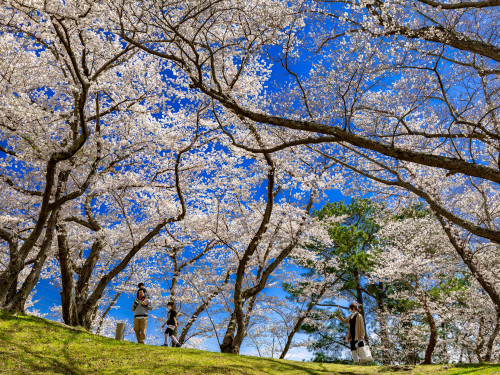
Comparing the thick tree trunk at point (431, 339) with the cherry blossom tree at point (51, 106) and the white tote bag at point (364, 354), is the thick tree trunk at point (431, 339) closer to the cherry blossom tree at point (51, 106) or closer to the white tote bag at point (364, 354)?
the white tote bag at point (364, 354)

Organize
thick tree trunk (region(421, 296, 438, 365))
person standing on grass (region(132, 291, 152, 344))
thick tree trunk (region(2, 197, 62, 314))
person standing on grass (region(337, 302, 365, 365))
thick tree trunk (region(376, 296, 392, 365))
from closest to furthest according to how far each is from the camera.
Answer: thick tree trunk (region(2, 197, 62, 314)), person standing on grass (region(337, 302, 365, 365)), person standing on grass (region(132, 291, 152, 344)), thick tree trunk (region(421, 296, 438, 365)), thick tree trunk (region(376, 296, 392, 365))

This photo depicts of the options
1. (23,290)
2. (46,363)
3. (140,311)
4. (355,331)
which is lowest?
(46,363)

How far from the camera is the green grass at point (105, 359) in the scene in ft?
18.3

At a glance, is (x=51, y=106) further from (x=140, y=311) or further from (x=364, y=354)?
(x=364, y=354)

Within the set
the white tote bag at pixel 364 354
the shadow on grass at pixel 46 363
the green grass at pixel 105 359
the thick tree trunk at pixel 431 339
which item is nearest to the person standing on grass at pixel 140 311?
the green grass at pixel 105 359

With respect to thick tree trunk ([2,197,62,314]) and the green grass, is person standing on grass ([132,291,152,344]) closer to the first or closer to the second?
the green grass

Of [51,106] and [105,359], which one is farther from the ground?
[51,106]

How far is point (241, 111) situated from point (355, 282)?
42.2ft

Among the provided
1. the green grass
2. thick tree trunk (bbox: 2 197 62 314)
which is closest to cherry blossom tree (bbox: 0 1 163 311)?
thick tree trunk (bbox: 2 197 62 314)

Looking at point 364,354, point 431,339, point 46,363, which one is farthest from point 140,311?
point 431,339

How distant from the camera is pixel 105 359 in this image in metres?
6.28

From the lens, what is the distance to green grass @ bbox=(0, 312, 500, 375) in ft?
18.3

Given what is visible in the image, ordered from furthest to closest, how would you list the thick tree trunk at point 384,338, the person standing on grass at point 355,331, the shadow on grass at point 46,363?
the thick tree trunk at point 384,338 → the person standing on grass at point 355,331 → the shadow on grass at point 46,363

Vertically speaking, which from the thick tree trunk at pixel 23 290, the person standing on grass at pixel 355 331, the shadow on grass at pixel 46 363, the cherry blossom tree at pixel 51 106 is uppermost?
the cherry blossom tree at pixel 51 106
